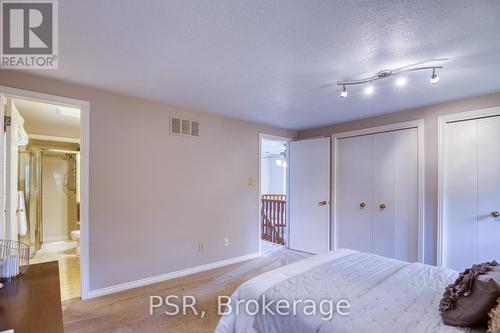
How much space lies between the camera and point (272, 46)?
71.3 inches

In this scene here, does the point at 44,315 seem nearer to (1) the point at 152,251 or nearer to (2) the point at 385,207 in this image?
(1) the point at 152,251

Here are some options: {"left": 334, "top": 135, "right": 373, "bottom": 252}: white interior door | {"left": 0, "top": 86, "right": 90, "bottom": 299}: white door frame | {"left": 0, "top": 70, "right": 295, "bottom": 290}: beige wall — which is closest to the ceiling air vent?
{"left": 0, "top": 70, "right": 295, "bottom": 290}: beige wall

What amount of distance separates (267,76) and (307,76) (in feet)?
1.23

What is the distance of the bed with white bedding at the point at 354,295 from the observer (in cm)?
123

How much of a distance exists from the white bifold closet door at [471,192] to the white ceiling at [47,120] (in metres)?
4.92

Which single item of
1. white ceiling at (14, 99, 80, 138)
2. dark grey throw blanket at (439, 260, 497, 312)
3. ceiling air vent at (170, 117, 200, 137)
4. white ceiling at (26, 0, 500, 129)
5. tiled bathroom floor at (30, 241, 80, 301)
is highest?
white ceiling at (26, 0, 500, 129)

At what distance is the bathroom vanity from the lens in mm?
950

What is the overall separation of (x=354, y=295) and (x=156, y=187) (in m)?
2.49

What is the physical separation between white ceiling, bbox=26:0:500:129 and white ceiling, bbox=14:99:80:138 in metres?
1.36

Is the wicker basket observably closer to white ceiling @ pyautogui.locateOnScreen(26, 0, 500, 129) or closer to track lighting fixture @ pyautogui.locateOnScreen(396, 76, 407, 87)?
white ceiling @ pyautogui.locateOnScreen(26, 0, 500, 129)

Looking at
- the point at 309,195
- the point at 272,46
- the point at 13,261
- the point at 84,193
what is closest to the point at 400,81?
the point at 272,46

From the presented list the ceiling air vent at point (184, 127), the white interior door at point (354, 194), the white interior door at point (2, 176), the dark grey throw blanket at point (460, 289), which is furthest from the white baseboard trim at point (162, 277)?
the dark grey throw blanket at point (460, 289)

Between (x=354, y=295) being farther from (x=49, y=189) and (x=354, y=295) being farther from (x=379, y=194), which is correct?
(x=49, y=189)

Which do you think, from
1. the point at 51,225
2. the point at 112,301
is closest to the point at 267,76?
the point at 112,301
